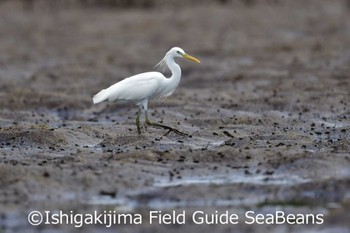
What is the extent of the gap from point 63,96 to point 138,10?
17925mm

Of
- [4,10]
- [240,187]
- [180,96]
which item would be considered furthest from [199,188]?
[4,10]

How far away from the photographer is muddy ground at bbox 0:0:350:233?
10.1 m

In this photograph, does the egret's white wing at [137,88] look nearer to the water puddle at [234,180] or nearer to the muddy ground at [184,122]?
the muddy ground at [184,122]

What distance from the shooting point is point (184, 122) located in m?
15.8

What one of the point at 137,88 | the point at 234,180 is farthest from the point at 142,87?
the point at 234,180

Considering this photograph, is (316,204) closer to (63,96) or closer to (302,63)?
(63,96)

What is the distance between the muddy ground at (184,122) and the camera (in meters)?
10.1

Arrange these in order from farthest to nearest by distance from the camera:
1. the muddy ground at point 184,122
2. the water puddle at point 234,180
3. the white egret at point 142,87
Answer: the white egret at point 142,87
the water puddle at point 234,180
the muddy ground at point 184,122

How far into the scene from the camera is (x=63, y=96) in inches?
775

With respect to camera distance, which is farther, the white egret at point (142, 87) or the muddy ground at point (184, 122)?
the white egret at point (142, 87)

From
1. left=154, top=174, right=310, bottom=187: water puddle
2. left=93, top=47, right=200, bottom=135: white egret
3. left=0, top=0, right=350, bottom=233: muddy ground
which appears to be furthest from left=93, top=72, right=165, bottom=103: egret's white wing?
left=154, top=174, right=310, bottom=187: water puddle

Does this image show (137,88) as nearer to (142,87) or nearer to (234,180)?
(142,87)

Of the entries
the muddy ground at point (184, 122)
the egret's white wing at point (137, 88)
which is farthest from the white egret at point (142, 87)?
the muddy ground at point (184, 122)

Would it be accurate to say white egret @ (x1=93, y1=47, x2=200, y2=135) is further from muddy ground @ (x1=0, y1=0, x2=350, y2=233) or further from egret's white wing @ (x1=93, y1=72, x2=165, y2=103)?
muddy ground @ (x1=0, y1=0, x2=350, y2=233)
